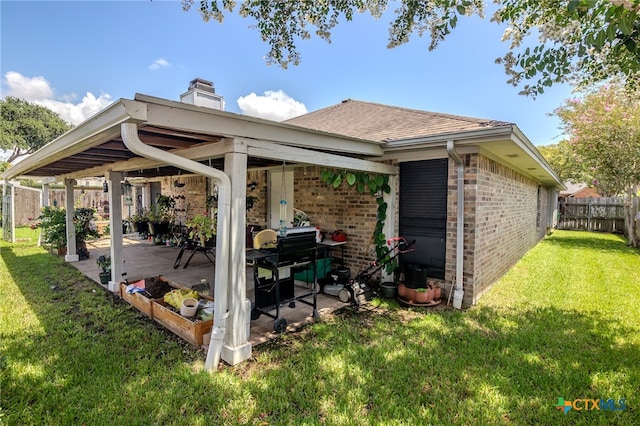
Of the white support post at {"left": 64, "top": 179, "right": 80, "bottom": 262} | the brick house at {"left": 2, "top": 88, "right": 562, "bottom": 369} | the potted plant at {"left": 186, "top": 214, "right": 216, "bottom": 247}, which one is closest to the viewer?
the brick house at {"left": 2, "top": 88, "right": 562, "bottom": 369}

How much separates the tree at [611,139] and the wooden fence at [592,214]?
496 cm

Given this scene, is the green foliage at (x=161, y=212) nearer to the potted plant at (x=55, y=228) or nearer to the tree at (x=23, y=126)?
the potted plant at (x=55, y=228)

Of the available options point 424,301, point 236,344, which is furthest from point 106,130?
point 424,301

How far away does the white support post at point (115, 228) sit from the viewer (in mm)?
5195

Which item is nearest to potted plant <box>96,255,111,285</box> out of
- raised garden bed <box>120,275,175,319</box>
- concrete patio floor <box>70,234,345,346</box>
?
concrete patio floor <box>70,234,345,346</box>

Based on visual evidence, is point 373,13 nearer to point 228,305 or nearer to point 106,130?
point 106,130

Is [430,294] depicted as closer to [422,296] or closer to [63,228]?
[422,296]

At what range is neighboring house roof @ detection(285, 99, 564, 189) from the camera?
4031 mm

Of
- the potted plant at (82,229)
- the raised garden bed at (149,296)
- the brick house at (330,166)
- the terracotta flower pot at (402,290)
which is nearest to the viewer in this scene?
the brick house at (330,166)

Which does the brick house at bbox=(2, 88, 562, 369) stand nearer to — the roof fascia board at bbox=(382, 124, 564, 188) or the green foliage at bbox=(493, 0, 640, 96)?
the roof fascia board at bbox=(382, 124, 564, 188)

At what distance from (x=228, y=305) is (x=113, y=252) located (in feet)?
10.8

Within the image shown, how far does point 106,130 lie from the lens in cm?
274

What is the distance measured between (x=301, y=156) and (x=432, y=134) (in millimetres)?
2022

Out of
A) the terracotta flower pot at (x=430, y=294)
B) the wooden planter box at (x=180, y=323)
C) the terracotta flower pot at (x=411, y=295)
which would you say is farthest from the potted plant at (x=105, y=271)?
the terracotta flower pot at (x=430, y=294)
